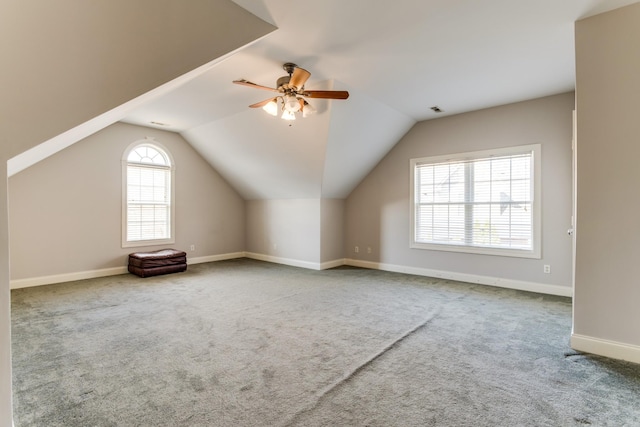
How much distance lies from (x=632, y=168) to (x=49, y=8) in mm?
4036

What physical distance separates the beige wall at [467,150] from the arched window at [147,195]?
3.75 meters

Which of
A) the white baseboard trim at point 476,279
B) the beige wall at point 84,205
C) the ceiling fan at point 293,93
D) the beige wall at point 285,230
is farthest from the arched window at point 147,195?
the white baseboard trim at point 476,279

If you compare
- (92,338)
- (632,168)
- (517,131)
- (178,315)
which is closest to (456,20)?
(632,168)

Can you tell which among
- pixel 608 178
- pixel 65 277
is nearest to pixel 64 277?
pixel 65 277

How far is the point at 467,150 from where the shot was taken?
5.18m

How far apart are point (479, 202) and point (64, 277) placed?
6794mm

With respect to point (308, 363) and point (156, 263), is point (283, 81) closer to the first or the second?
point (308, 363)

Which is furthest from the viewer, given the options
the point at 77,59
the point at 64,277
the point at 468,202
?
the point at 468,202

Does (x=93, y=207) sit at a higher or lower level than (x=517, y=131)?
lower

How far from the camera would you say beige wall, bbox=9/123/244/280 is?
479 centimetres

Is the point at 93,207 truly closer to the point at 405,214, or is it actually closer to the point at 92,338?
the point at 92,338

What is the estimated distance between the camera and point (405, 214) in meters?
5.90

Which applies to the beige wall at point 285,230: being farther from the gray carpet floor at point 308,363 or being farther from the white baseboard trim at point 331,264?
the gray carpet floor at point 308,363

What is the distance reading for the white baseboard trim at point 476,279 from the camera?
4434mm
